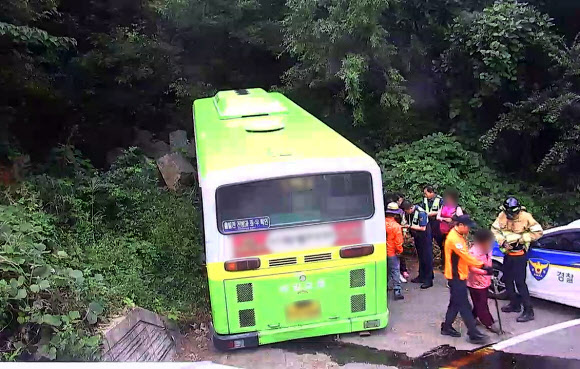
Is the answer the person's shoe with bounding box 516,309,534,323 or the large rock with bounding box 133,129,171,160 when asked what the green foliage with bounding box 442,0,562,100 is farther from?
the large rock with bounding box 133,129,171,160

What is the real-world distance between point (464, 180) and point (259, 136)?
16.6 ft

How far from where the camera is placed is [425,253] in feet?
28.4

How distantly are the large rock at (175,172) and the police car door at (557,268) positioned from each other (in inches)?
294

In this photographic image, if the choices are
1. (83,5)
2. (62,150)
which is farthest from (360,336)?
(83,5)

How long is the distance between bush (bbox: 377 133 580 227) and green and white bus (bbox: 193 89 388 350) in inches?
148

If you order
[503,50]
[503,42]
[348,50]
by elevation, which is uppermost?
[348,50]

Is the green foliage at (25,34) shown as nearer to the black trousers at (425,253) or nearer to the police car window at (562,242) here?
the black trousers at (425,253)

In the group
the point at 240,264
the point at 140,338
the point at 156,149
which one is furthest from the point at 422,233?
the point at 156,149

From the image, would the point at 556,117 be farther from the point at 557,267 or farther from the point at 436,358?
the point at 436,358

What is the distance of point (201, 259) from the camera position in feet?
30.2

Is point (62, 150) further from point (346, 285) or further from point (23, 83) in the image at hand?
point (346, 285)

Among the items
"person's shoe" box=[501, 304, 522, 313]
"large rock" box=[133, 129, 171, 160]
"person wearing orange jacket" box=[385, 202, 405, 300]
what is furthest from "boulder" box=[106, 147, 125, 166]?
"person's shoe" box=[501, 304, 522, 313]

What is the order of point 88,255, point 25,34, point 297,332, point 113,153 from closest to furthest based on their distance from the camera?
point 297,332, point 88,255, point 25,34, point 113,153

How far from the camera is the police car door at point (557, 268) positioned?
736 centimetres
